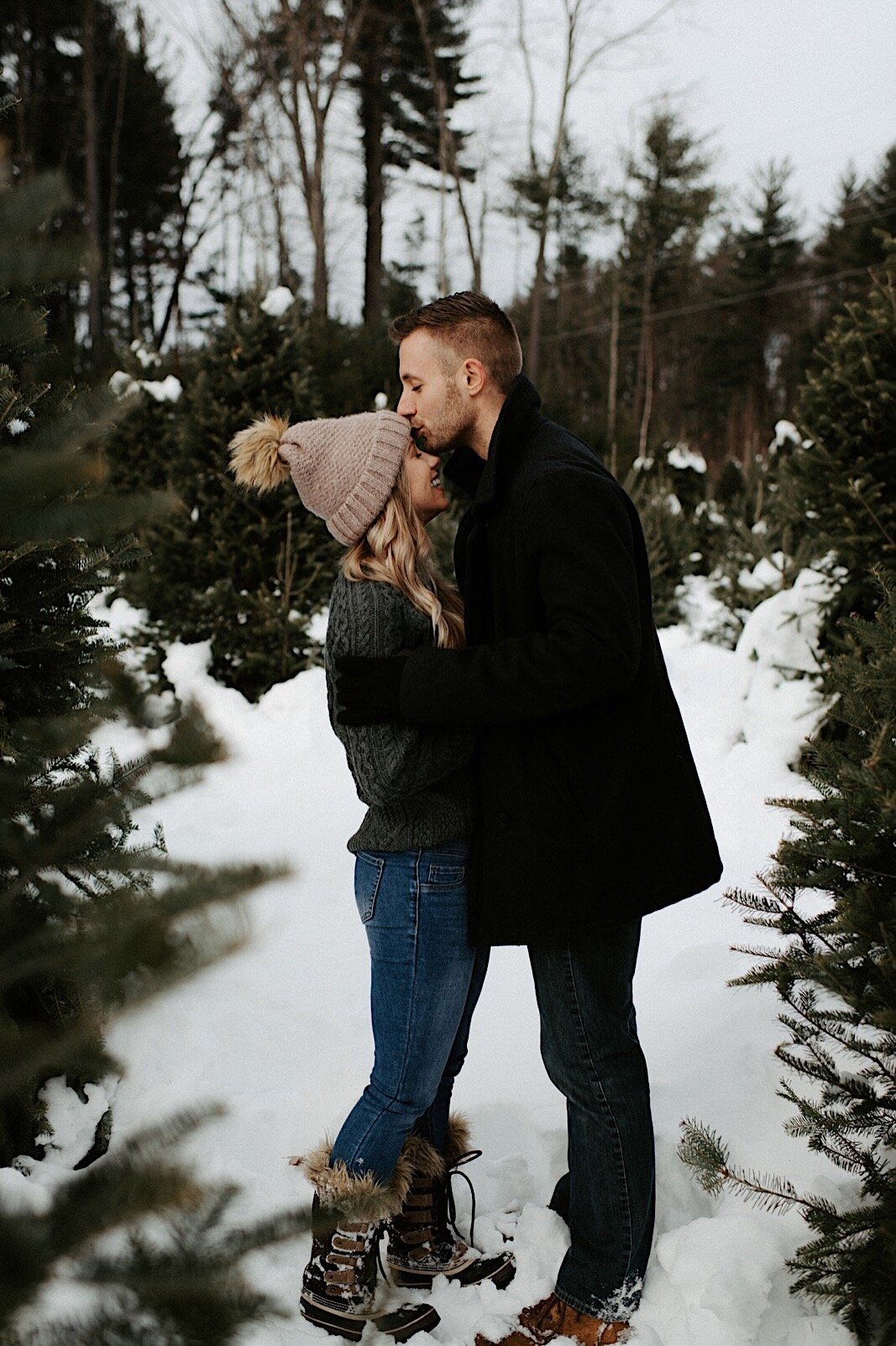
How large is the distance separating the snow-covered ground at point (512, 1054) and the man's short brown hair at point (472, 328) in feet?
2.96

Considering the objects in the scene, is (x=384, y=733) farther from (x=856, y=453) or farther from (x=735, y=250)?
(x=735, y=250)

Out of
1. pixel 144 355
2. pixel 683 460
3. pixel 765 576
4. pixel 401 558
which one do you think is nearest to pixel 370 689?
pixel 401 558

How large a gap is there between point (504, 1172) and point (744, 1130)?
60 centimetres

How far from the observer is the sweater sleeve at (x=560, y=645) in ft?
5.98

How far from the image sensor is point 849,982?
1.79 m

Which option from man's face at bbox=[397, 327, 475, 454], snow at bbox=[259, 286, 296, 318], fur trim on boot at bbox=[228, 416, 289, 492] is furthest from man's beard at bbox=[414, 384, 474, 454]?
snow at bbox=[259, 286, 296, 318]

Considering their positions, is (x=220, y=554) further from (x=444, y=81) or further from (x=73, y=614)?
(x=444, y=81)

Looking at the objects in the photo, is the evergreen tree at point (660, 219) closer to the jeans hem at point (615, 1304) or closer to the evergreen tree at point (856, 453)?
A: the evergreen tree at point (856, 453)

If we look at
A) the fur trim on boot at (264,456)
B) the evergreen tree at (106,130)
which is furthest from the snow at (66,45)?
the fur trim on boot at (264,456)

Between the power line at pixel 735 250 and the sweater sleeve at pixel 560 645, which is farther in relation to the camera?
the power line at pixel 735 250

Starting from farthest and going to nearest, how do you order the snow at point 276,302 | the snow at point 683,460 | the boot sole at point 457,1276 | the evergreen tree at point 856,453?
the snow at point 683,460, the snow at point 276,302, the evergreen tree at point 856,453, the boot sole at point 457,1276

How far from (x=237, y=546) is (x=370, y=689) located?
585 cm

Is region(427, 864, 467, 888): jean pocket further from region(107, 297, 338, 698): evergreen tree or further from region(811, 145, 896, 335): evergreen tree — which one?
region(811, 145, 896, 335): evergreen tree

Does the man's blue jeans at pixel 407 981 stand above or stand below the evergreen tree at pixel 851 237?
below
